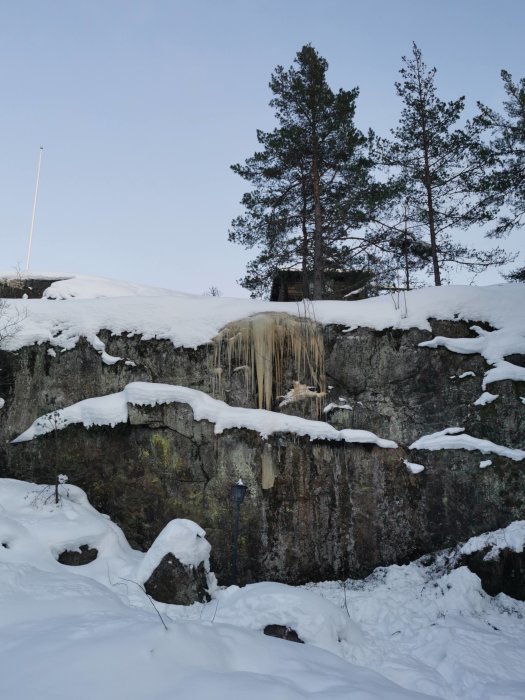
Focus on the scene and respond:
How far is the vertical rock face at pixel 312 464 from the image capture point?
7.82m

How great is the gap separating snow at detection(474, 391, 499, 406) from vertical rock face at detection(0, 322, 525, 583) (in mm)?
78

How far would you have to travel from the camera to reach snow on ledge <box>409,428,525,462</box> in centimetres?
786

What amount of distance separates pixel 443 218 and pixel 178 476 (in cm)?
1070

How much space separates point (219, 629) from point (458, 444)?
227 inches

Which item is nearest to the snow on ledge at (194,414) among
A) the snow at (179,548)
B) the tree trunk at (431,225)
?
the snow at (179,548)

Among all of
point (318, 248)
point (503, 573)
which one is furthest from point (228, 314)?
point (503, 573)

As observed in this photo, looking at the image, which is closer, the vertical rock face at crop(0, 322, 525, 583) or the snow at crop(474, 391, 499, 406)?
the vertical rock face at crop(0, 322, 525, 583)

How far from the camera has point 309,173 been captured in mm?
14195

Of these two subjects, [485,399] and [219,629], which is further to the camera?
[485,399]

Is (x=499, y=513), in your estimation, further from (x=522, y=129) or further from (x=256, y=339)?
(x=522, y=129)

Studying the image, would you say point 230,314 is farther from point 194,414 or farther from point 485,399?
point 485,399

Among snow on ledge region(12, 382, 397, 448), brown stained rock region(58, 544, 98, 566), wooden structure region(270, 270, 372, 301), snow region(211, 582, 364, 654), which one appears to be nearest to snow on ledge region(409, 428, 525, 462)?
snow on ledge region(12, 382, 397, 448)

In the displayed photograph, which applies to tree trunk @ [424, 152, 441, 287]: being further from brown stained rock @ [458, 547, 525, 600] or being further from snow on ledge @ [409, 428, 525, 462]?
brown stained rock @ [458, 547, 525, 600]

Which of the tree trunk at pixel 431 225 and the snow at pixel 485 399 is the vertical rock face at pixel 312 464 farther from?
the tree trunk at pixel 431 225
